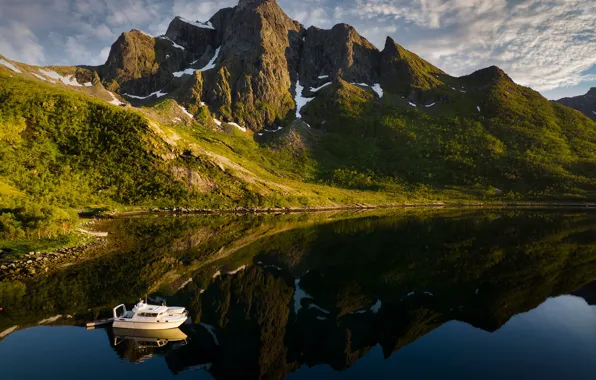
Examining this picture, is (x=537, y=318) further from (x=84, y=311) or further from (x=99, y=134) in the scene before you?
(x=99, y=134)

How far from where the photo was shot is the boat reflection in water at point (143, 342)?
76.1 ft

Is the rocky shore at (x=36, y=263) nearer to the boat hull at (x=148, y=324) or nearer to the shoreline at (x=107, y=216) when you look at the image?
the shoreline at (x=107, y=216)

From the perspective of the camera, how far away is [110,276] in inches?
1507

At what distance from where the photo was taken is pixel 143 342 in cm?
2470

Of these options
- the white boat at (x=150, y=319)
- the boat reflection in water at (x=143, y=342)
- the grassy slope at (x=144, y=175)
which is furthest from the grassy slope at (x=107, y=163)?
the boat reflection in water at (x=143, y=342)

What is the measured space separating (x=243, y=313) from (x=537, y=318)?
26440 millimetres

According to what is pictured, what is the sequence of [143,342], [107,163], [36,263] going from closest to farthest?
1. [143,342]
2. [36,263]
3. [107,163]

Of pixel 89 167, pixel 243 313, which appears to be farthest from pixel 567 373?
pixel 89 167

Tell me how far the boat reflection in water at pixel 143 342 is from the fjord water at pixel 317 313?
0.11 meters

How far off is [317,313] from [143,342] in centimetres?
1462

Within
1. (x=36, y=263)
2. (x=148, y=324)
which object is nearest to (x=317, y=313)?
(x=148, y=324)

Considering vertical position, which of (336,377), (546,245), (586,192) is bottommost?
(336,377)

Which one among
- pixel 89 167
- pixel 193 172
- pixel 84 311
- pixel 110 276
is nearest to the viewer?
pixel 84 311

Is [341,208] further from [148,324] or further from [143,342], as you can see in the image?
[143,342]
